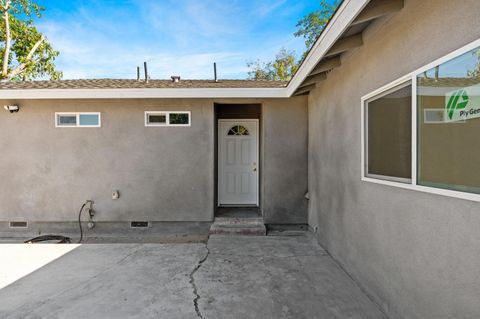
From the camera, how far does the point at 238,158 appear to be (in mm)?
7031

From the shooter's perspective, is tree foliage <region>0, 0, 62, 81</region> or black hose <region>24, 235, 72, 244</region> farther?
tree foliage <region>0, 0, 62, 81</region>

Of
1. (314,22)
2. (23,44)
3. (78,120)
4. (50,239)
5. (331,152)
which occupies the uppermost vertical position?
(314,22)

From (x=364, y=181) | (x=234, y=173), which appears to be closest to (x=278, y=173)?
(x=234, y=173)

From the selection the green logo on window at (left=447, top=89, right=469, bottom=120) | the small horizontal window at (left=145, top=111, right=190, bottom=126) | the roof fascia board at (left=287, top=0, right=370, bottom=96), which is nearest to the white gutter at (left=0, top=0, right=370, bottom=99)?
the small horizontal window at (left=145, top=111, right=190, bottom=126)

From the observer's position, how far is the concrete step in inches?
221

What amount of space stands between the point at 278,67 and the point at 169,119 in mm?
18163

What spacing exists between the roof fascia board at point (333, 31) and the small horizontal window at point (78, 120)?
4.51m

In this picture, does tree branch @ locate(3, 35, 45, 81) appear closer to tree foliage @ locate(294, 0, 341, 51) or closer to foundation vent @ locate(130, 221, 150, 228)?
foundation vent @ locate(130, 221, 150, 228)

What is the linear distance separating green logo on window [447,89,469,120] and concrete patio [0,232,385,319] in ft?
7.06

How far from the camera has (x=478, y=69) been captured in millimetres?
1724

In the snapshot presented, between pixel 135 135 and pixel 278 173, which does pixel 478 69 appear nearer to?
pixel 278 173

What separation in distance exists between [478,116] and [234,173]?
18.4ft

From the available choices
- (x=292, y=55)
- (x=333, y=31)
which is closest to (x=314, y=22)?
(x=292, y=55)

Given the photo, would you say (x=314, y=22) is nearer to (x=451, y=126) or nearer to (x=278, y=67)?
(x=278, y=67)
